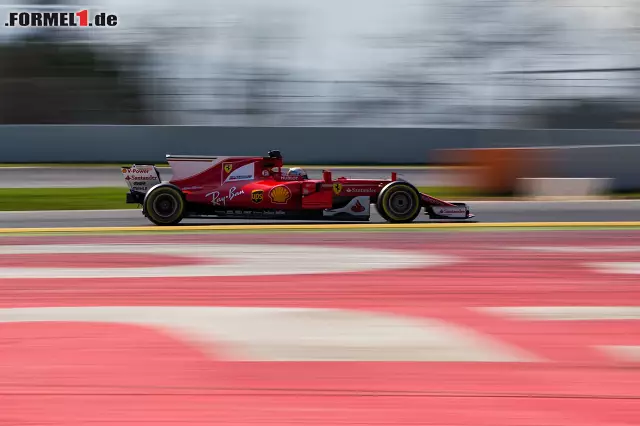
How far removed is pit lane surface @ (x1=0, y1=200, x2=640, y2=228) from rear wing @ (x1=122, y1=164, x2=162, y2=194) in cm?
48

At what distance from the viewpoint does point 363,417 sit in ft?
11.9

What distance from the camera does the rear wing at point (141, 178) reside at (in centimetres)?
1162

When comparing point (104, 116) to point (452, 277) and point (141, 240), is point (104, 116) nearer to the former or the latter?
point (141, 240)

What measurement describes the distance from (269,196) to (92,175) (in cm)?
1303

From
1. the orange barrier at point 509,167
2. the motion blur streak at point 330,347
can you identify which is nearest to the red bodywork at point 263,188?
the motion blur streak at point 330,347

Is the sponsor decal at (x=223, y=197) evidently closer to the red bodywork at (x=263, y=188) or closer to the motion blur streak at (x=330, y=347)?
the red bodywork at (x=263, y=188)

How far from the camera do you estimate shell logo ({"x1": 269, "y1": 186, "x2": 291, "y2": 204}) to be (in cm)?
1129

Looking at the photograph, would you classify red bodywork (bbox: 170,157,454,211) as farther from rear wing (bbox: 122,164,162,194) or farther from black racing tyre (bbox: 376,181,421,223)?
rear wing (bbox: 122,164,162,194)

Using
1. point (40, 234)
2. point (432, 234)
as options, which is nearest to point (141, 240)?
point (40, 234)

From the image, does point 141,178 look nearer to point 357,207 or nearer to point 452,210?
point 357,207

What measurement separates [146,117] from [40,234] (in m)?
18.3

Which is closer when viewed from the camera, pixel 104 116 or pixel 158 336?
pixel 158 336

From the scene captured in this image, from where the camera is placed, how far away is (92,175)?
23188 mm

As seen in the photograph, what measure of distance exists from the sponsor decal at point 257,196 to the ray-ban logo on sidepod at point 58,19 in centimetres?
2357
